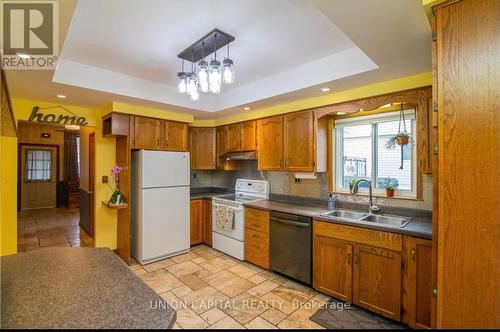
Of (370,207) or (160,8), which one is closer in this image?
(160,8)

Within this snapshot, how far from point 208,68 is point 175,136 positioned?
199 centimetres

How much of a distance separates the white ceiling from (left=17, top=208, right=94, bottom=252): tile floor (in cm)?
271

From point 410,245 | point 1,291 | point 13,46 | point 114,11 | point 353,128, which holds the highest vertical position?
point 114,11

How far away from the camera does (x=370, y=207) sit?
2.75m

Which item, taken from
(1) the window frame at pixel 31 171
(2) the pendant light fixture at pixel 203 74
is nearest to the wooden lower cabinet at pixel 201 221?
(2) the pendant light fixture at pixel 203 74

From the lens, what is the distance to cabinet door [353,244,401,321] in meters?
2.13

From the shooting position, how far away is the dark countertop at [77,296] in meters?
0.83

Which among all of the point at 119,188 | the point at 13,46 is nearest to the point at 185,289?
the point at 119,188

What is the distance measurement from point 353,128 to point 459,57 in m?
1.97

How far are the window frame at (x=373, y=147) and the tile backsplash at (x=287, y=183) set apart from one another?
0.30 feet

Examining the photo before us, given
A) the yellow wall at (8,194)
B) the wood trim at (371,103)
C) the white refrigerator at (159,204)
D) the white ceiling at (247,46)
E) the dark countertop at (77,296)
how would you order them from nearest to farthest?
the dark countertop at (77,296) → the white ceiling at (247,46) → the wood trim at (371,103) → the yellow wall at (8,194) → the white refrigerator at (159,204)

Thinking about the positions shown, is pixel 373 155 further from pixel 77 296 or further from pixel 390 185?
pixel 77 296

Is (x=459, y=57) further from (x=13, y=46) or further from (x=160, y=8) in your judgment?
(x=13, y=46)

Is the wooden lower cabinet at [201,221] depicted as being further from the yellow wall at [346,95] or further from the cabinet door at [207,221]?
the yellow wall at [346,95]
